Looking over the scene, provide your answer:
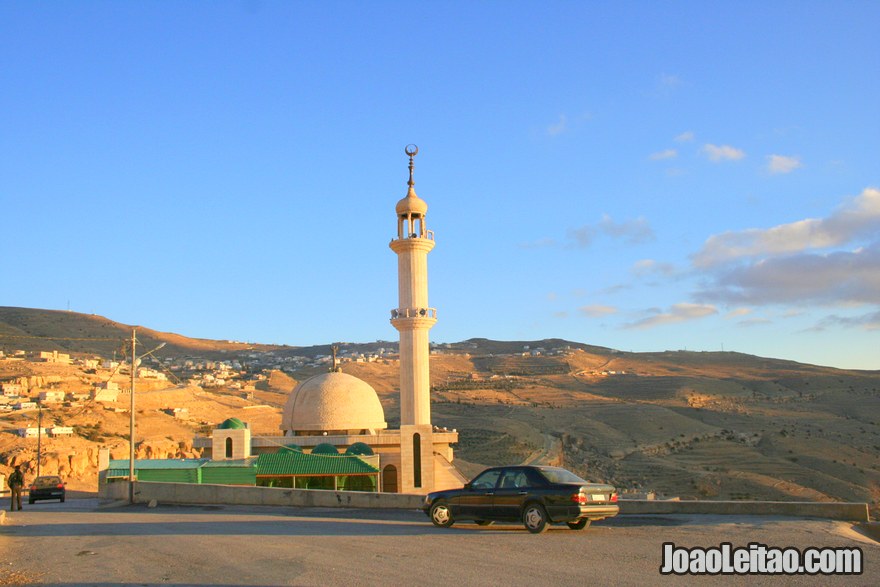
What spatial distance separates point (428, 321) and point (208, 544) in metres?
19.1

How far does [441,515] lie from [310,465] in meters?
16.2

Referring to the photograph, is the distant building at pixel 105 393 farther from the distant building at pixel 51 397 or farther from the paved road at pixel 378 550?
the paved road at pixel 378 550

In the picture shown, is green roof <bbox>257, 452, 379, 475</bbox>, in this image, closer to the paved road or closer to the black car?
the paved road

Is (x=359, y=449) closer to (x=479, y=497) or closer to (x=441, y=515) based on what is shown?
(x=441, y=515)

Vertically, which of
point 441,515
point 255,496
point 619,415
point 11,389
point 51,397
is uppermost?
point 11,389

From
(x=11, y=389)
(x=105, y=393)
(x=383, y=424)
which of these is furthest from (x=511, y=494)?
(x=11, y=389)

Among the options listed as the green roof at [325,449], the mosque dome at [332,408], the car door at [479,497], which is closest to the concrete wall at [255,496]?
the car door at [479,497]

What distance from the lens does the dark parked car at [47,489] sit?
102 feet

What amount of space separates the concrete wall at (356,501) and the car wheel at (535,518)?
3.92 m

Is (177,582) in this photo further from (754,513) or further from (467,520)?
(754,513)

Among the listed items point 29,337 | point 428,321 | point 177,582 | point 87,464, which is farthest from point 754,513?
point 29,337

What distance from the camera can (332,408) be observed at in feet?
127

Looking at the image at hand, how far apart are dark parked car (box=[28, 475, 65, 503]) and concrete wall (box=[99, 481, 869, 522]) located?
336 centimetres

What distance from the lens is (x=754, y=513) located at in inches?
652
